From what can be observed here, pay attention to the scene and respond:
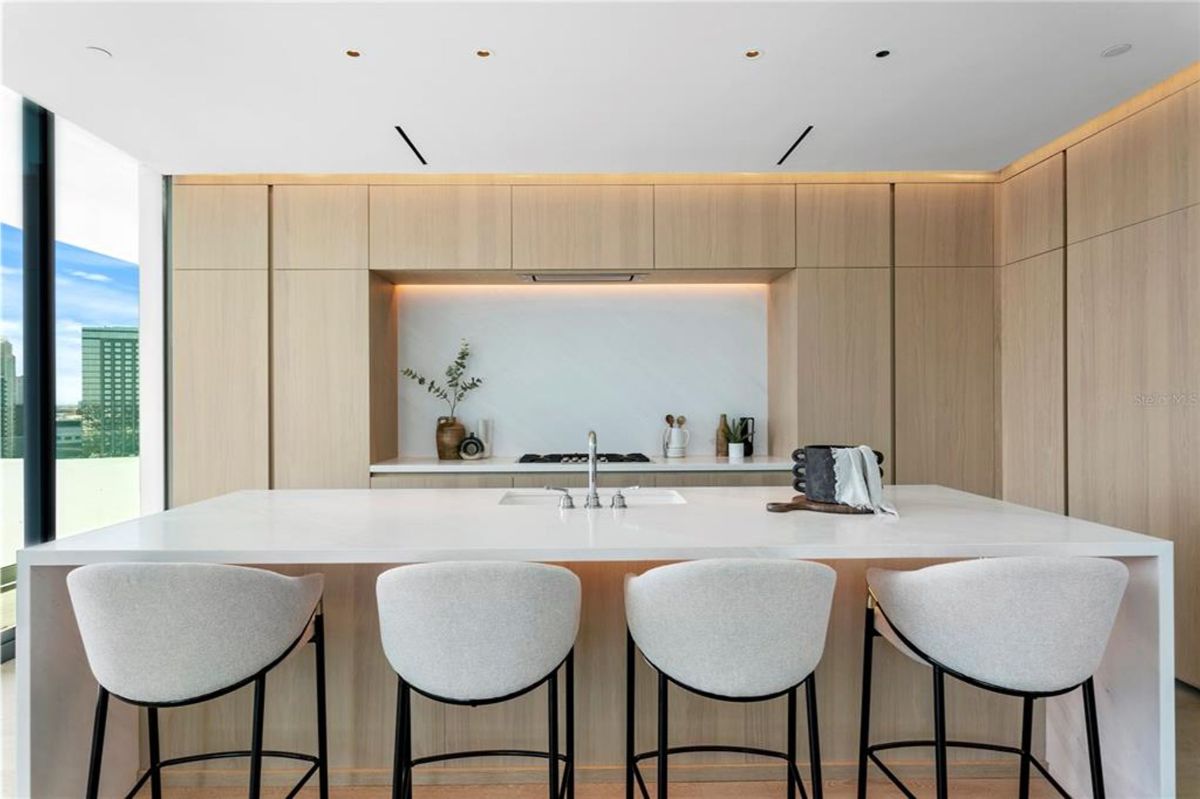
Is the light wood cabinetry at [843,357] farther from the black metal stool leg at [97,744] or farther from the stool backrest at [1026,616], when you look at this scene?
the black metal stool leg at [97,744]

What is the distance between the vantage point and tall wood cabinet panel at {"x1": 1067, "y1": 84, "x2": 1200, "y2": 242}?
2680 mm

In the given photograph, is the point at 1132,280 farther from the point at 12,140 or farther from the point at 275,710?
the point at 12,140

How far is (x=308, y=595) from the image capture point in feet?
5.53

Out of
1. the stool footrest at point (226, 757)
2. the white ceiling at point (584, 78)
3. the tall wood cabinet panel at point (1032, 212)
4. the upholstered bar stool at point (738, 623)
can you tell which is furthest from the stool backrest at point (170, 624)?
the tall wood cabinet panel at point (1032, 212)

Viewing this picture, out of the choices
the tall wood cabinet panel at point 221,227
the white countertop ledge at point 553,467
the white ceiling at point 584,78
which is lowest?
the white countertop ledge at point 553,467

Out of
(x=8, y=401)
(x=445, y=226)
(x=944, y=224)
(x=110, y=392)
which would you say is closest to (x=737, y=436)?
(x=944, y=224)

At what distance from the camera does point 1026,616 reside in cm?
146

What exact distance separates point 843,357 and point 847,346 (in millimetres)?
65

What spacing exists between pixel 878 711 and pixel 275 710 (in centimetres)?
184

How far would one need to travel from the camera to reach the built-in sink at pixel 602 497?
228 cm

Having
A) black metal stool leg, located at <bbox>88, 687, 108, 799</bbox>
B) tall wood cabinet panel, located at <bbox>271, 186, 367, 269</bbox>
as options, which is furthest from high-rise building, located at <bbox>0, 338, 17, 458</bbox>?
black metal stool leg, located at <bbox>88, 687, 108, 799</bbox>

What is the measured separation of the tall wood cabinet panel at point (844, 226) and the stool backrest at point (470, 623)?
112 inches

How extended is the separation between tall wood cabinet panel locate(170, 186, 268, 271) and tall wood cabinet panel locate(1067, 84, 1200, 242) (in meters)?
4.13

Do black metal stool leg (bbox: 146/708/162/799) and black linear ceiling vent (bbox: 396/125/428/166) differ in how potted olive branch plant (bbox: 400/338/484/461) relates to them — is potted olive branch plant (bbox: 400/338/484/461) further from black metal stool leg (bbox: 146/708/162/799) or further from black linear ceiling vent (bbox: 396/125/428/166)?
black metal stool leg (bbox: 146/708/162/799)
